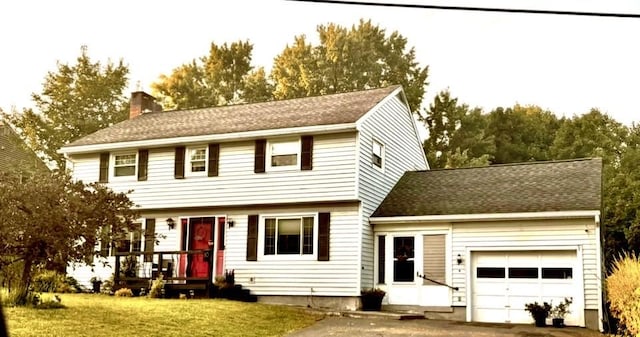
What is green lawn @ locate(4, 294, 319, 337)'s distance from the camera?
11547 millimetres

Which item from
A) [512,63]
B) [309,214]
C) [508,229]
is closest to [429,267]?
[508,229]

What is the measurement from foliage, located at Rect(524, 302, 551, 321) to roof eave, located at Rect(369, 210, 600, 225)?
87.8 inches

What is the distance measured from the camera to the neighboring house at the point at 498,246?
55.4 ft

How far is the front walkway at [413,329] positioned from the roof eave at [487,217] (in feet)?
9.06

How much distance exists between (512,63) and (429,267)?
66.4ft

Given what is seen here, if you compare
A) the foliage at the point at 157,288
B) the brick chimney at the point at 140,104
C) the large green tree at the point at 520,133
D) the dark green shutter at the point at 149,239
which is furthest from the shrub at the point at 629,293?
the large green tree at the point at 520,133

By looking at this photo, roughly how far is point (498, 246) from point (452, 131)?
2329cm

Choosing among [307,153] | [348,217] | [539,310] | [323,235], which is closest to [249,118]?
[307,153]

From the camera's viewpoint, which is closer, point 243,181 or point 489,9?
point 489,9

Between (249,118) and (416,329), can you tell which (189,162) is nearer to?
(249,118)

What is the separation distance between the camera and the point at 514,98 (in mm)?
46438

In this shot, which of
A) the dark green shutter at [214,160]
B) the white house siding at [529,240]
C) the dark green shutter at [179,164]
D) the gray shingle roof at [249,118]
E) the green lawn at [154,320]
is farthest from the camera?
the dark green shutter at [179,164]

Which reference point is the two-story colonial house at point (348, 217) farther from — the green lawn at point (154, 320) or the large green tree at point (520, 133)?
the large green tree at point (520, 133)

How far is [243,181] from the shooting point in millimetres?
20391
